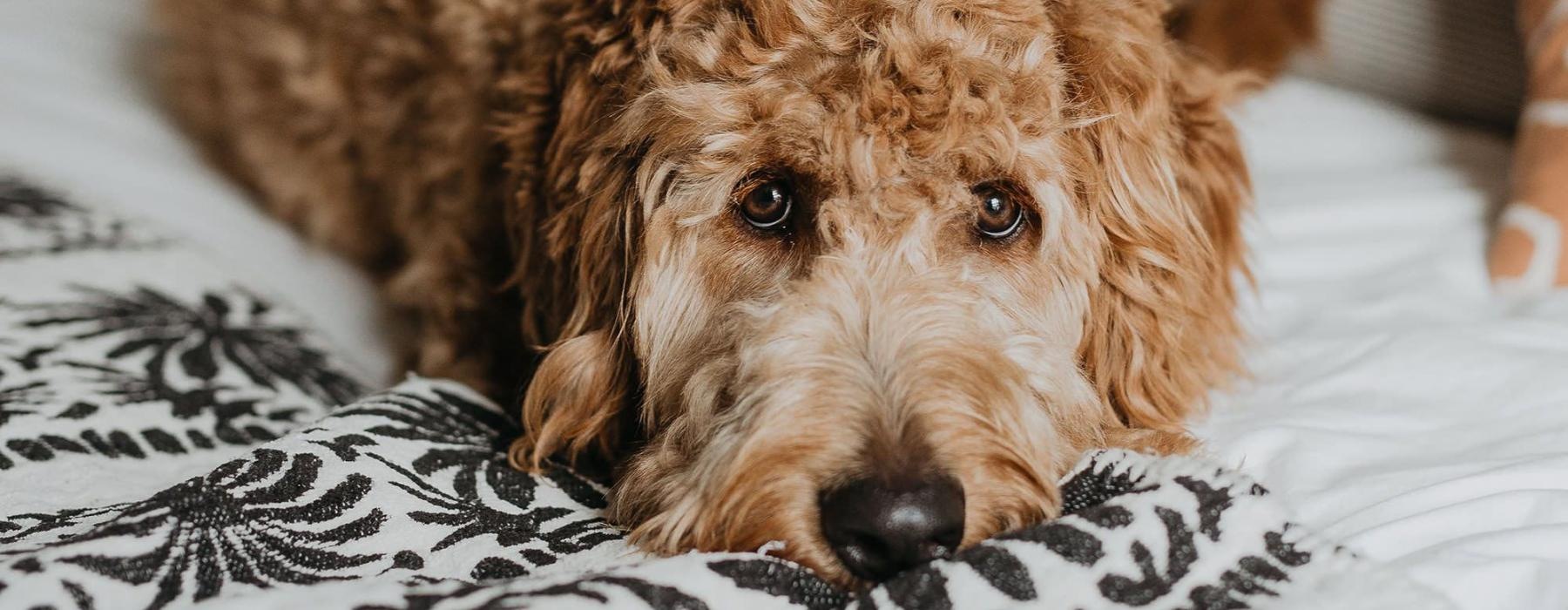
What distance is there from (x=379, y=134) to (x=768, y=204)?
1287mm

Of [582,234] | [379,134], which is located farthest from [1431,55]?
[379,134]

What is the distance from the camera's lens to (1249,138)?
8.90 ft

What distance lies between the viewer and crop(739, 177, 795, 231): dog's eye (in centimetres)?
162

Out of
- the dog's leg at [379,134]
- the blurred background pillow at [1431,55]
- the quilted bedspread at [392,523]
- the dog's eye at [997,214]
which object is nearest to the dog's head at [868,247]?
the dog's eye at [997,214]

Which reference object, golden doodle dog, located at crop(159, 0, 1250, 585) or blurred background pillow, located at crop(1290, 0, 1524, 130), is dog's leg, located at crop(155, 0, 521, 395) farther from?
blurred background pillow, located at crop(1290, 0, 1524, 130)

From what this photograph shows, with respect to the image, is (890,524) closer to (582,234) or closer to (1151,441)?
(1151,441)

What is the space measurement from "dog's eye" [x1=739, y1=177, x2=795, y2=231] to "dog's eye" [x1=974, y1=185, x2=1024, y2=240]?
264mm

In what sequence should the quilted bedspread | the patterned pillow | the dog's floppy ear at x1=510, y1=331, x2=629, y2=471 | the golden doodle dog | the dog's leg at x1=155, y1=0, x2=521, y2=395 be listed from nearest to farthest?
the quilted bedspread, the golden doodle dog, the dog's floppy ear at x1=510, y1=331, x2=629, y2=471, the patterned pillow, the dog's leg at x1=155, y1=0, x2=521, y2=395

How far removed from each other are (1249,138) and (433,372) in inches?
74.5

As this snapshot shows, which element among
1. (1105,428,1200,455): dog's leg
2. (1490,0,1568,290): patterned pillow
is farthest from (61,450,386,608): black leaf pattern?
(1490,0,1568,290): patterned pillow

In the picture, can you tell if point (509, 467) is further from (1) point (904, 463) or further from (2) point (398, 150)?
(2) point (398, 150)

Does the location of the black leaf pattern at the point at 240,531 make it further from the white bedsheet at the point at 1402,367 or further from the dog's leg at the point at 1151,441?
the white bedsheet at the point at 1402,367

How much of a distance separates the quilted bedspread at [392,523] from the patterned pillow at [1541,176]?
1.13 m

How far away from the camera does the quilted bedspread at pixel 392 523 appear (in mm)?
1159
